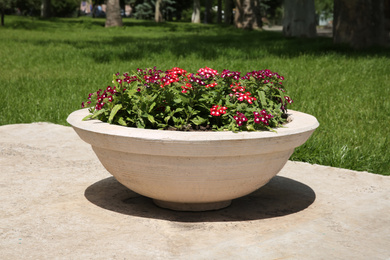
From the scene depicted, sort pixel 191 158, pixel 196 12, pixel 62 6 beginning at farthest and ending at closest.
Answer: pixel 62 6
pixel 196 12
pixel 191 158

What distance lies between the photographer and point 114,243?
11.4ft

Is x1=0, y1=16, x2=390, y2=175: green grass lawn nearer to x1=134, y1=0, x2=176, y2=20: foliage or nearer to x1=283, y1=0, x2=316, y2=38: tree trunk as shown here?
x1=283, y1=0, x2=316, y2=38: tree trunk

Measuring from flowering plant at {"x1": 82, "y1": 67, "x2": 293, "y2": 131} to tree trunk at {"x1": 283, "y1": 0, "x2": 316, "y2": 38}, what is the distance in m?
15.8

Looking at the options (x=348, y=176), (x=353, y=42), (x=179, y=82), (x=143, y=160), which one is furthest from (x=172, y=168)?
(x=353, y=42)

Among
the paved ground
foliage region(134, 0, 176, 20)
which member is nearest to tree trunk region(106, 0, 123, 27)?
foliage region(134, 0, 176, 20)

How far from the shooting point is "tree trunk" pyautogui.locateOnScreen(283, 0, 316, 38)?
19.4m

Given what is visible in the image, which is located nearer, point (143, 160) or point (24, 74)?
point (143, 160)

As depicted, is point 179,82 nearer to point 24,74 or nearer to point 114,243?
point 114,243

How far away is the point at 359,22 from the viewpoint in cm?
1502

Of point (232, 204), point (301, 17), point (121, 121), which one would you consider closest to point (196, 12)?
point (301, 17)

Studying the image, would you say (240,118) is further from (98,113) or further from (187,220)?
(98,113)

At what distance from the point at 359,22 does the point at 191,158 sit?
12590 millimetres

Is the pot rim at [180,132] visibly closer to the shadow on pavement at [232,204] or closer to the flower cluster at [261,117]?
the flower cluster at [261,117]

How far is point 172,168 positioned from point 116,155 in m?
0.41
